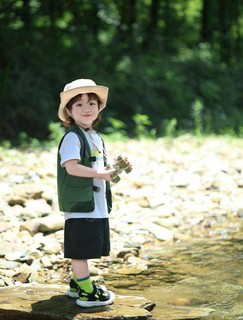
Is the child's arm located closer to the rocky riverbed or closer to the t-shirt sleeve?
the t-shirt sleeve

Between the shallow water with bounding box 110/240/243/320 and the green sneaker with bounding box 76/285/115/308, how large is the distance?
297mm

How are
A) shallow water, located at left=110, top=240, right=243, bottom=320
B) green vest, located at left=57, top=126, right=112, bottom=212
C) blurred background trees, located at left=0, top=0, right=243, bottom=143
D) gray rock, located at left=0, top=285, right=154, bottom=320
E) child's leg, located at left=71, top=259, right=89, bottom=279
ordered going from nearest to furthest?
gray rock, located at left=0, top=285, right=154, bottom=320 < green vest, located at left=57, top=126, right=112, bottom=212 < child's leg, located at left=71, top=259, right=89, bottom=279 < shallow water, located at left=110, top=240, right=243, bottom=320 < blurred background trees, located at left=0, top=0, right=243, bottom=143

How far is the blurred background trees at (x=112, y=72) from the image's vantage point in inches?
479

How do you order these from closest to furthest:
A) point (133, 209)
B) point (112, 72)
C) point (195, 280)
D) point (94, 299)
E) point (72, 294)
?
point (94, 299) < point (72, 294) < point (195, 280) < point (133, 209) < point (112, 72)

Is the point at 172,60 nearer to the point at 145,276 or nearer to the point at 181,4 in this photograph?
the point at 181,4

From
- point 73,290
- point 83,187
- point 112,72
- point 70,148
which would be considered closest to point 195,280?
point 73,290

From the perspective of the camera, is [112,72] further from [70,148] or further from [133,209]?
[70,148]

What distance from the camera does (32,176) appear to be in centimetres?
764

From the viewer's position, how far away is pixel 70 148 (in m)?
3.46

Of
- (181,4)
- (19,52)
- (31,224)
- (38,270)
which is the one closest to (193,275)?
(38,270)

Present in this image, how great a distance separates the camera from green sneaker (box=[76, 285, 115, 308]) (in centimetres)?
351

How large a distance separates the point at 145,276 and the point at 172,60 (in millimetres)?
13878

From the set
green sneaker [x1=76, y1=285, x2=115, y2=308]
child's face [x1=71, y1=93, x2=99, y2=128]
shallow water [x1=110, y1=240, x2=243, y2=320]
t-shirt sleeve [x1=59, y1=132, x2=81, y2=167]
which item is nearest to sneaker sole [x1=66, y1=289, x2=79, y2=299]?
green sneaker [x1=76, y1=285, x2=115, y2=308]

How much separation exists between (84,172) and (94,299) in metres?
0.75
